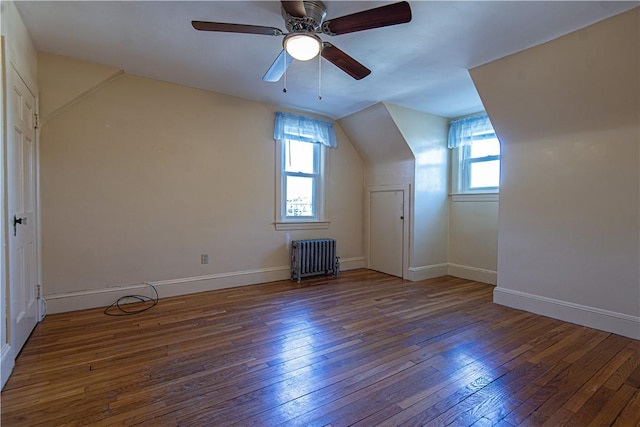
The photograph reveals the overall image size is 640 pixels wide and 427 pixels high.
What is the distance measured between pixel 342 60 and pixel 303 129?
78.4 inches

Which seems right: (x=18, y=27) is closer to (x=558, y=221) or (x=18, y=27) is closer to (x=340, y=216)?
(x=340, y=216)

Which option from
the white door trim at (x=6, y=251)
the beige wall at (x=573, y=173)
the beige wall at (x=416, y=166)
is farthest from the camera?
the beige wall at (x=416, y=166)

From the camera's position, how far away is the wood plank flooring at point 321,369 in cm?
153

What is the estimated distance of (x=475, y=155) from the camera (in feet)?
13.9

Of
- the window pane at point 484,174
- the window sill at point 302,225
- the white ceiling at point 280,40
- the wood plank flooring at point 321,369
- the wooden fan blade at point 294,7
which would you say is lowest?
the wood plank flooring at point 321,369

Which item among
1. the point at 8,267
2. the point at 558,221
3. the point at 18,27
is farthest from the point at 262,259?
the point at 558,221

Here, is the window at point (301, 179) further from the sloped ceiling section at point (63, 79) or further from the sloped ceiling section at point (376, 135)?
the sloped ceiling section at point (63, 79)

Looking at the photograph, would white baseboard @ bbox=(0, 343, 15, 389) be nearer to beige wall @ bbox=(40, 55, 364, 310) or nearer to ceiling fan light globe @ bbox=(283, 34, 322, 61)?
beige wall @ bbox=(40, 55, 364, 310)

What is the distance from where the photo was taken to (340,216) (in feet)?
15.5

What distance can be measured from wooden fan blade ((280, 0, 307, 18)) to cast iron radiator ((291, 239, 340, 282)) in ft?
9.40

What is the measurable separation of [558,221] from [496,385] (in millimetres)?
1874

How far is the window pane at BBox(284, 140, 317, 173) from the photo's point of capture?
4.24m

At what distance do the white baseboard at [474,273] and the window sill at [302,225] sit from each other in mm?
2034

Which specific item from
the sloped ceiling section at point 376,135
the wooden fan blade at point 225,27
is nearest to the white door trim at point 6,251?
the wooden fan blade at point 225,27
